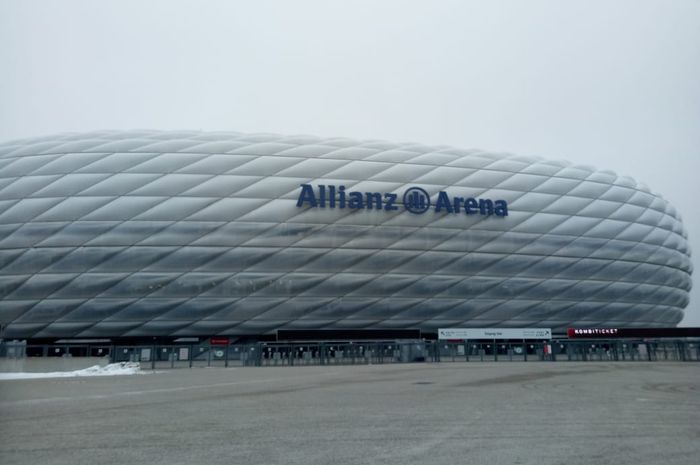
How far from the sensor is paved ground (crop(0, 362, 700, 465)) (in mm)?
5688

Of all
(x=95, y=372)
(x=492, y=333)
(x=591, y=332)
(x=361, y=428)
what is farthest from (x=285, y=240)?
(x=361, y=428)

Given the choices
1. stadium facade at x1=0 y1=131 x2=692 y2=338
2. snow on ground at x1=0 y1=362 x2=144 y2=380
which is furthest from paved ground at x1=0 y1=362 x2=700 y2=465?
stadium facade at x1=0 y1=131 x2=692 y2=338

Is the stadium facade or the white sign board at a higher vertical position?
the stadium facade

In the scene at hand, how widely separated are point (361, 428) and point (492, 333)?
119ft

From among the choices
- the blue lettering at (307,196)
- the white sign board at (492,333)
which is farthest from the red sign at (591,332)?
the blue lettering at (307,196)

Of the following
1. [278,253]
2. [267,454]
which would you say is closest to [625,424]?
[267,454]

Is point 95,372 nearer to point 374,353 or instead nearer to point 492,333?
point 374,353

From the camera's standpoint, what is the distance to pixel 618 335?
46.3 metres

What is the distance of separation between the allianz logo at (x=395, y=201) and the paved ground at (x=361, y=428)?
30058 millimetres

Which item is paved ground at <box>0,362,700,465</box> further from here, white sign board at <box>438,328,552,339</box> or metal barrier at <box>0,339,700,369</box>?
white sign board at <box>438,328,552,339</box>

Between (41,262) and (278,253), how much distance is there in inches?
627

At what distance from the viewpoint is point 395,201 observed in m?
43.2

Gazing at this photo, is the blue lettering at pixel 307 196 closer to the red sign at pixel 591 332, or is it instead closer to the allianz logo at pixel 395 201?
the allianz logo at pixel 395 201

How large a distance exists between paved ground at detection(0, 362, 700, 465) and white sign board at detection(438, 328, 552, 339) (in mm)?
29377
